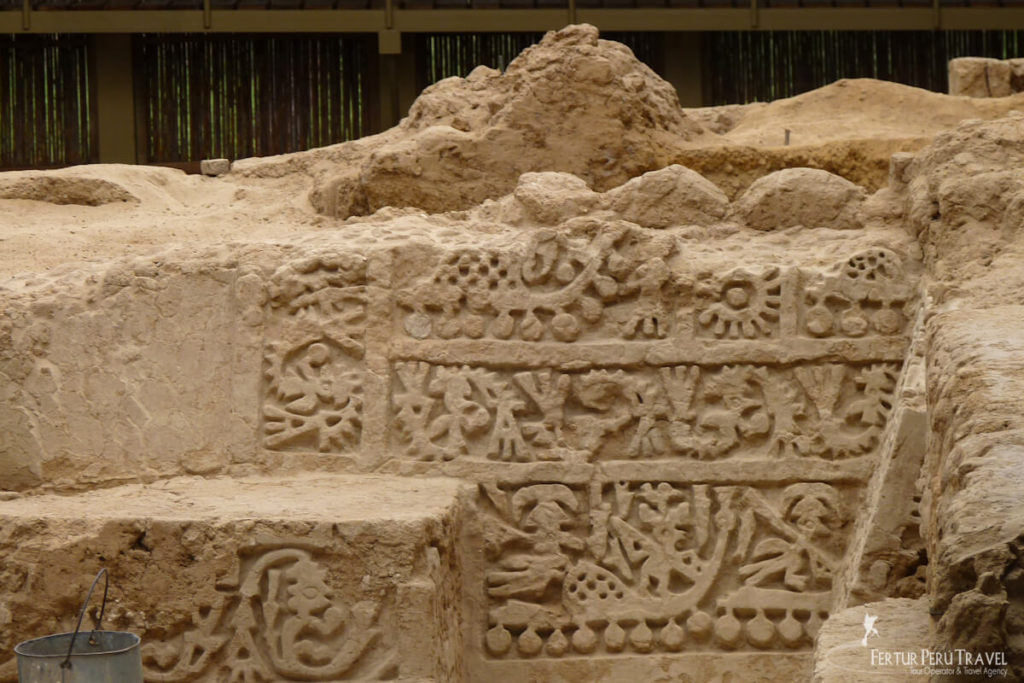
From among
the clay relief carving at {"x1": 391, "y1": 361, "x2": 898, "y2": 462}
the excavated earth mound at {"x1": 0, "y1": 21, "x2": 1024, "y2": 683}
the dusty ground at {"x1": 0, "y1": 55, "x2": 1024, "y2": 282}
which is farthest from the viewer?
the dusty ground at {"x1": 0, "y1": 55, "x2": 1024, "y2": 282}

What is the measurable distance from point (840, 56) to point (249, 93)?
3.74 m

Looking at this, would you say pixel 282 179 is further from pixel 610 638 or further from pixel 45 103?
pixel 610 638

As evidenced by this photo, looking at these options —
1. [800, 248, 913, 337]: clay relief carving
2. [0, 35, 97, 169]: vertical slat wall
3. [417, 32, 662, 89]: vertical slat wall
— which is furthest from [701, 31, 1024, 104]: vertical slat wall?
[800, 248, 913, 337]: clay relief carving

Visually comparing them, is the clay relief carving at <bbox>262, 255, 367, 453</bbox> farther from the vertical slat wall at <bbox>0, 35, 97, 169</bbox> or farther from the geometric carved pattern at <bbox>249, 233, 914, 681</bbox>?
the vertical slat wall at <bbox>0, 35, 97, 169</bbox>

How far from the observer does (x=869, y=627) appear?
341 centimetres

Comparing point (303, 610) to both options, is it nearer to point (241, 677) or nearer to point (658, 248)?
point (241, 677)

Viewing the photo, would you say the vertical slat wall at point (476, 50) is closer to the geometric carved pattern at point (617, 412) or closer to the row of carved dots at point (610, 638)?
the geometric carved pattern at point (617, 412)

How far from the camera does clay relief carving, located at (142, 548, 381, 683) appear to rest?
420 cm

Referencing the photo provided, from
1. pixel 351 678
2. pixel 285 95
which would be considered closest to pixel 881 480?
pixel 351 678

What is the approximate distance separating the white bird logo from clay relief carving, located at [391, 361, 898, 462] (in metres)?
1.33

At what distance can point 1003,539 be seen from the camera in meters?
2.54

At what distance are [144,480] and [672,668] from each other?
75.0 inches

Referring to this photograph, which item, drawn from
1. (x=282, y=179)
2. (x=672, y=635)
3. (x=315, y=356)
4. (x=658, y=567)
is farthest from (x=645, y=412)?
(x=282, y=179)

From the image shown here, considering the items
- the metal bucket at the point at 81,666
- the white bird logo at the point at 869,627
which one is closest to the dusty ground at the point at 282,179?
the metal bucket at the point at 81,666
